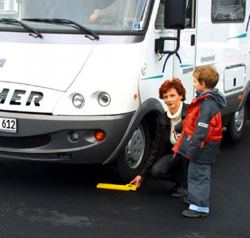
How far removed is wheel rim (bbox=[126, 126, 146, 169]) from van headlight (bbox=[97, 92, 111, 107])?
530mm

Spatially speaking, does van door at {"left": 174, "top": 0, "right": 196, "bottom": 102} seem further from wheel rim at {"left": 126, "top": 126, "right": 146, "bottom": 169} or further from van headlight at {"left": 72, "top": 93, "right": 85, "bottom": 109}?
van headlight at {"left": 72, "top": 93, "right": 85, "bottom": 109}

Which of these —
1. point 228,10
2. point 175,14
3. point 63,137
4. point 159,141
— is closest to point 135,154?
point 159,141

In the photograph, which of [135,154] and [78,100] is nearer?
[78,100]

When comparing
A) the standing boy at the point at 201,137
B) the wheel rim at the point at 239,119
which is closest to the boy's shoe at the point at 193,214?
the standing boy at the point at 201,137

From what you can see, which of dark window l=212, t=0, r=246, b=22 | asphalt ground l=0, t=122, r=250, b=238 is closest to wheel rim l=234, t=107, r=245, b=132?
dark window l=212, t=0, r=246, b=22

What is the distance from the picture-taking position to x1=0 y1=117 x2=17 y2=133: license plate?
5.25m

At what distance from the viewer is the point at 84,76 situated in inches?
209

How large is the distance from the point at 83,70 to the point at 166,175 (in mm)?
1239

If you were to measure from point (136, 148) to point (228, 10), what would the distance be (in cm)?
254

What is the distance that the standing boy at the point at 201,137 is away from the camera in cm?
490

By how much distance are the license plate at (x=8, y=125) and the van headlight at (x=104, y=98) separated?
753 millimetres

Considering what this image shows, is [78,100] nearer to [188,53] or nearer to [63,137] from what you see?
[63,137]

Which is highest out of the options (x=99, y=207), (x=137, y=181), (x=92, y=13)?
(x=92, y=13)

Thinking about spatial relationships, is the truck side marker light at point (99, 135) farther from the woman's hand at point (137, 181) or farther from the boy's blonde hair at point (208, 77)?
the boy's blonde hair at point (208, 77)
